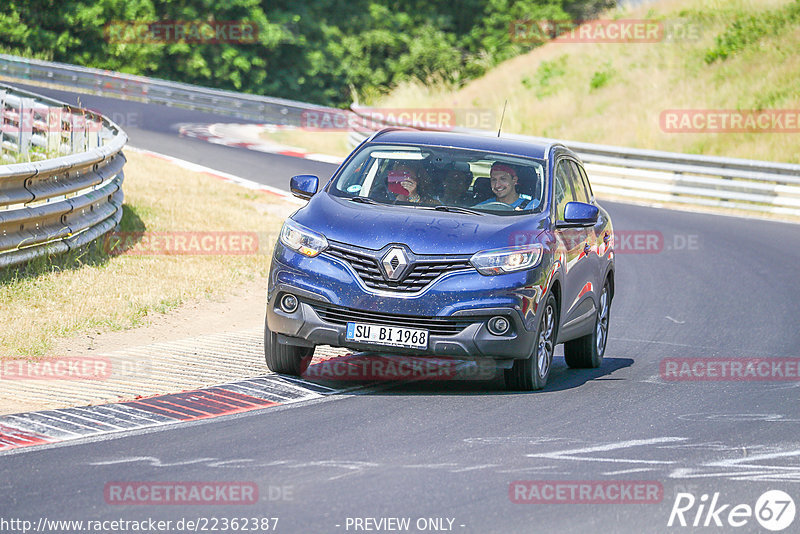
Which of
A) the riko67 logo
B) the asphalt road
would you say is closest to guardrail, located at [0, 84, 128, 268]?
the asphalt road

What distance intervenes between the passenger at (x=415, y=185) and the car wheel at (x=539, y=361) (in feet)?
3.92

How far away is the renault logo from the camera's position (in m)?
8.44

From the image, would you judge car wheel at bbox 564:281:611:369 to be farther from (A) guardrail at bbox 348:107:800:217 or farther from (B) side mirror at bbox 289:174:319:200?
(A) guardrail at bbox 348:107:800:217

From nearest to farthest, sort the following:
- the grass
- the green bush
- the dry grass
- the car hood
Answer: the car hood, the grass, the dry grass, the green bush

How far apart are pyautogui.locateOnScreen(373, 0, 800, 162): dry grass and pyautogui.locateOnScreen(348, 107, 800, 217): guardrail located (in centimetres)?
443

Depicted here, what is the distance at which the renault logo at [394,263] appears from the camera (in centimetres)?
844

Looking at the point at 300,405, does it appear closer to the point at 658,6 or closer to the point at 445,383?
the point at 445,383

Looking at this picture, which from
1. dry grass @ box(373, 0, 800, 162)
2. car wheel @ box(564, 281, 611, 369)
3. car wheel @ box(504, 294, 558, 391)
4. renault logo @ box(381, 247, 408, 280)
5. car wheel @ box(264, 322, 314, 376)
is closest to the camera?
renault logo @ box(381, 247, 408, 280)

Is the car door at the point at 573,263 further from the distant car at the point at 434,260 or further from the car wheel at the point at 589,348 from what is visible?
the car wheel at the point at 589,348

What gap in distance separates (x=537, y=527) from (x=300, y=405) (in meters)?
2.92

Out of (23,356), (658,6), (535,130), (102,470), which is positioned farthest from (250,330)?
(658,6)

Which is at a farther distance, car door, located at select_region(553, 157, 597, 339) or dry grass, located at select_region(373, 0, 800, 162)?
dry grass, located at select_region(373, 0, 800, 162)

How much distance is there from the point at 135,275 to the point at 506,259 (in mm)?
6199

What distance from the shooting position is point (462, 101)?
4225 cm
